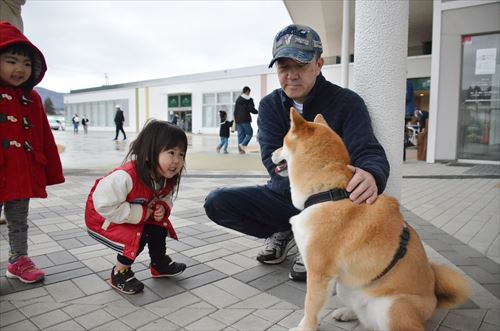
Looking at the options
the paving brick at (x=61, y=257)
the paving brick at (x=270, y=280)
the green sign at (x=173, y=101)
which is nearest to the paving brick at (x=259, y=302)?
the paving brick at (x=270, y=280)

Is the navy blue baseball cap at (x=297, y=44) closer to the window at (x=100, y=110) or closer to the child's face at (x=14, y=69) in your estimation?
the child's face at (x=14, y=69)

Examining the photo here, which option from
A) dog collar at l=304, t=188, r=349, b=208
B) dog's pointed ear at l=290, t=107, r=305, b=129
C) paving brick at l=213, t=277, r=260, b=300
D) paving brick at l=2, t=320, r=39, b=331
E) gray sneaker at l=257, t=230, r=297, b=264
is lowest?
paving brick at l=213, t=277, r=260, b=300

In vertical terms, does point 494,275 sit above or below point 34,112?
below

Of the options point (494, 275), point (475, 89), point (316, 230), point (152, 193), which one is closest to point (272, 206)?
point (152, 193)

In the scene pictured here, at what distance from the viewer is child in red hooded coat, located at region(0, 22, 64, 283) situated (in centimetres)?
258

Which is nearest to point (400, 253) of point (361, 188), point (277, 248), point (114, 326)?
point (361, 188)

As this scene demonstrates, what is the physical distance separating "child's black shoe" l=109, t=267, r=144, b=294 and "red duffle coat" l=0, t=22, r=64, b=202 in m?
0.84

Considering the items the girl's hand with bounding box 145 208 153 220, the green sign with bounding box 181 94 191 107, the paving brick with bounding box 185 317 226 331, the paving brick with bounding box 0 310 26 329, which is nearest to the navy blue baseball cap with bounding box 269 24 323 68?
the girl's hand with bounding box 145 208 153 220

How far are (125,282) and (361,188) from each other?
69.1 inches

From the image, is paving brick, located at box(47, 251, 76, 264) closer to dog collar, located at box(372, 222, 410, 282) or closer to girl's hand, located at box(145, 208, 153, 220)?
girl's hand, located at box(145, 208, 153, 220)

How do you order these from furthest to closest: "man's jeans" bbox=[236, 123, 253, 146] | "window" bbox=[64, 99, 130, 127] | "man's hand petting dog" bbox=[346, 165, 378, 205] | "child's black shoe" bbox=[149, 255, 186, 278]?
"window" bbox=[64, 99, 130, 127] < "man's jeans" bbox=[236, 123, 253, 146] < "child's black shoe" bbox=[149, 255, 186, 278] < "man's hand petting dog" bbox=[346, 165, 378, 205]

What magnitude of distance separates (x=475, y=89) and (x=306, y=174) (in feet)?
34.1

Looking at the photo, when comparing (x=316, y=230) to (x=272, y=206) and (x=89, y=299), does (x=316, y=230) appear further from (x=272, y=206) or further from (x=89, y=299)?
(x=89, y=299)

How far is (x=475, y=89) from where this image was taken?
10211 millimetres
